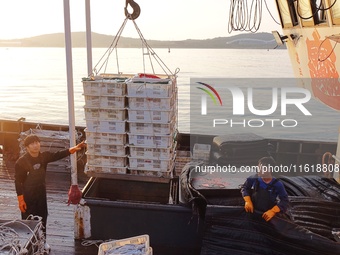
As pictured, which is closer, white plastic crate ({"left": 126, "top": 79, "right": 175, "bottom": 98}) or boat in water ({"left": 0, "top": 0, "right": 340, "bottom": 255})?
boat in water ({"left": 0, "top": 0, "right": 340, "bottom": 255})

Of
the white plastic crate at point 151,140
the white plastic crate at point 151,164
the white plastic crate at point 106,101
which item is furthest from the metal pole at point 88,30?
the white plastic crate at point 151,164

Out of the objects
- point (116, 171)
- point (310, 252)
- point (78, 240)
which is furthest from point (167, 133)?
point (310, 252)

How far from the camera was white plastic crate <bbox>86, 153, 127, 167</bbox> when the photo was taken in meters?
7.91

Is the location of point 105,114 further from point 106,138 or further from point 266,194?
point 266,194

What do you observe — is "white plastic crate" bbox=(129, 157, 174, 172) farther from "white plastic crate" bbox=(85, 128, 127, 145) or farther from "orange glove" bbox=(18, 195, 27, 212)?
"orange glove" bbox=(18, 195, 27, 212)

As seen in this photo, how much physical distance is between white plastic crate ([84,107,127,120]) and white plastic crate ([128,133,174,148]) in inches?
15.0

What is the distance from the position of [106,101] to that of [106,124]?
1.39ft

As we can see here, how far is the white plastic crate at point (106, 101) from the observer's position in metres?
7.58

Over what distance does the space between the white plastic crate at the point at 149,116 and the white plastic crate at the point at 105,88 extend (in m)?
0.40

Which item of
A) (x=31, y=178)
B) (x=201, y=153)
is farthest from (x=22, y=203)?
(x=201, y=153)

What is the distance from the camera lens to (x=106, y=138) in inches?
308

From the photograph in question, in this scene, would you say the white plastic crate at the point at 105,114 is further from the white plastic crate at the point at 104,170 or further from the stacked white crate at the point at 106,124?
the white plastic crate at the point at 104,170

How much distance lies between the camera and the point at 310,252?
6359 millimetres

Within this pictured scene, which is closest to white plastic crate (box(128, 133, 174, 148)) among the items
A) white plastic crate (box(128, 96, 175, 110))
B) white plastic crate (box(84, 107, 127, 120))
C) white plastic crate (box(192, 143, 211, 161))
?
white plastic crate (box(84, 107, 127, 120))
